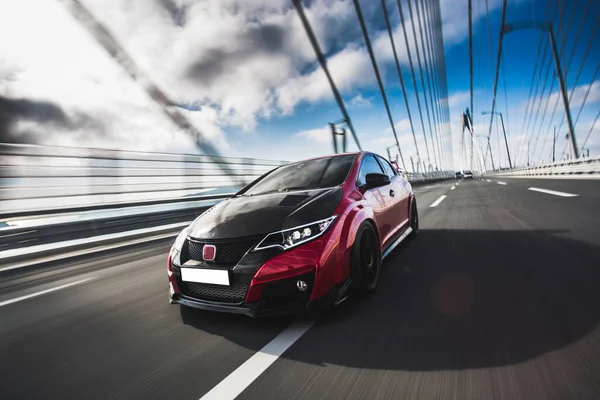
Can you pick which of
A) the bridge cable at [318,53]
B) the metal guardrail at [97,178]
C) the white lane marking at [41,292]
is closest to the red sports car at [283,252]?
the white lane marking at [41,292]

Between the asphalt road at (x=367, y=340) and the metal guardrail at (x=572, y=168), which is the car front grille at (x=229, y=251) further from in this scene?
the metal guardrail at (x=572, y=168)

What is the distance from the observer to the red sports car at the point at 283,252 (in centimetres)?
210

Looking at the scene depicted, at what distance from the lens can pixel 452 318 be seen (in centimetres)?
216

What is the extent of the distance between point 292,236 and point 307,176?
1.38 meters

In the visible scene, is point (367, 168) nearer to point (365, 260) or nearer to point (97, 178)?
point (365, 260)

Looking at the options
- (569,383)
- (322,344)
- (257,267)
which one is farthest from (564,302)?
(257,267)

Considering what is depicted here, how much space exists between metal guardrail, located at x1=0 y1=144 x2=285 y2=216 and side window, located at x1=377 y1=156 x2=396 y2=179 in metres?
5.69

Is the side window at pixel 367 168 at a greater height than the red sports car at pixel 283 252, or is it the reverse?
the side window at pixel 367 168

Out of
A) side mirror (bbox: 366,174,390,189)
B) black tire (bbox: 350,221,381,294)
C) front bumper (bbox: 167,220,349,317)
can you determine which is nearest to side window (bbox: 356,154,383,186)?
side mirror (bbox: 366,174,390,189)

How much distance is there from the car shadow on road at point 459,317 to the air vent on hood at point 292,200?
88 cm

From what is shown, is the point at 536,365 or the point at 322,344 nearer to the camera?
the point at 536,365

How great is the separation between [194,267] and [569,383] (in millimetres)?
2155

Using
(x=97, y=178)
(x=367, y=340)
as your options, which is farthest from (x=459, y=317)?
(x=97, y=178)

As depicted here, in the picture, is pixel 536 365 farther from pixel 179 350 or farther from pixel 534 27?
pixel 534 27
